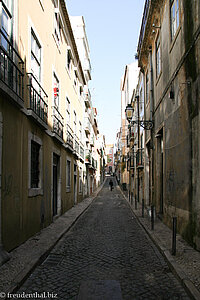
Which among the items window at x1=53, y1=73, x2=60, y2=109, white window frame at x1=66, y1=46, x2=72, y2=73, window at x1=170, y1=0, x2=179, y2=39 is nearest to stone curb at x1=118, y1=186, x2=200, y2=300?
window at x1=170, y1=0, x2=179, y2=39

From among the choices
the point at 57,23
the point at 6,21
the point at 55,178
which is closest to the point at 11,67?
the point at 6,21

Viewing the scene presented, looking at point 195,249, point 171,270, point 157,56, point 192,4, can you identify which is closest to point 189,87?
point 192,4

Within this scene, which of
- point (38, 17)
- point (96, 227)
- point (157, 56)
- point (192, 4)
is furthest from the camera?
point (157, 56)

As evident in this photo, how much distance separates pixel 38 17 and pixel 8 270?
310 inches

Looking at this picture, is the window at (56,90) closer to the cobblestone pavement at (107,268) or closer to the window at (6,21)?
the window at (6,21)

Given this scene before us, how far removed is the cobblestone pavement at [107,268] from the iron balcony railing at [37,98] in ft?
13.1

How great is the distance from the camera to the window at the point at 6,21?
677 cm

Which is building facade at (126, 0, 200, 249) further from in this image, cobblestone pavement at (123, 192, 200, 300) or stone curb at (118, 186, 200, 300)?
stone curb at (118, 186, 200, 300)

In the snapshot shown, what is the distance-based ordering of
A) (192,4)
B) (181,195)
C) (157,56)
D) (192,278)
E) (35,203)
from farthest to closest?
(157,56) < (35,203) < (181,195) < (192,4) < (192,278)

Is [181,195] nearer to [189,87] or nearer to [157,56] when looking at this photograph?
[189,87]

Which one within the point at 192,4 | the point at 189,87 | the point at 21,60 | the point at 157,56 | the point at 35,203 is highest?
the point at 157,56

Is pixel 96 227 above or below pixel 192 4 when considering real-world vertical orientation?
below

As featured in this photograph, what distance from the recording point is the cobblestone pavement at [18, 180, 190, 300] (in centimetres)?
480

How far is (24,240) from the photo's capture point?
7988 millimetres
